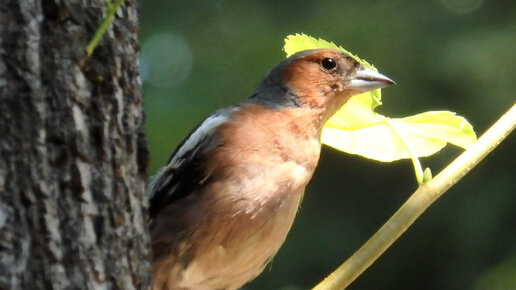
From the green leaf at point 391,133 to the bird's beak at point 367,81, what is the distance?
1.08 metres

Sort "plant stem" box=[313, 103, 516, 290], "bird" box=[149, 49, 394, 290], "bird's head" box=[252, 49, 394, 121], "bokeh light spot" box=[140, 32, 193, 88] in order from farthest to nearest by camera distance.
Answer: "bokeh light spot" box=[140, 32, 193, 88], "bird's head" box=[252, 49, 394, 121], "bird" box=[149, 49, 394, 290], "plant stem" box=[313, 103, 516, 290]

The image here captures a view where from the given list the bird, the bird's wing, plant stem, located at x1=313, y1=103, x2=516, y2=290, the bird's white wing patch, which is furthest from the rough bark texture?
the bird's white wing patch

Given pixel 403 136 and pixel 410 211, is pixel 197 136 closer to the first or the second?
pixel 403 136

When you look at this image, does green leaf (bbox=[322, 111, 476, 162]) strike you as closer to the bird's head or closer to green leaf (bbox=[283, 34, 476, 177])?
green leaf (bbox=[283, 34, 476, 177])

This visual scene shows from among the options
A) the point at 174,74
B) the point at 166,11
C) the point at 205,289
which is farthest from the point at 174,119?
the point at 205,289

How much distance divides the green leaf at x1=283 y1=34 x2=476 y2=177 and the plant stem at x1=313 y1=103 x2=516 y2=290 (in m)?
0.15

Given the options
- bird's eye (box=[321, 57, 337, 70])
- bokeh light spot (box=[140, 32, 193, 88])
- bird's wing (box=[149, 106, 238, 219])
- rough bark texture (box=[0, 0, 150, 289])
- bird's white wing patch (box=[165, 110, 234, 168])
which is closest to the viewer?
rough bark texture (box=[0, 0, 150, 289])

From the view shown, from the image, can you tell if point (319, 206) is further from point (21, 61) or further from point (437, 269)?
point (21, 61)

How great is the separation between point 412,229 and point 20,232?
22.6ft

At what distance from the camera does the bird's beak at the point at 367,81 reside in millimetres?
3738

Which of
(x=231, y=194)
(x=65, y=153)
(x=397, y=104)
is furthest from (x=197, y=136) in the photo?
(x=397, y=104)

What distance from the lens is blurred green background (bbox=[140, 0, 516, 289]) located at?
8.11m

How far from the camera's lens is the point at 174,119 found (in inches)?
298

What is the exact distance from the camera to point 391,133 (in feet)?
8.29
